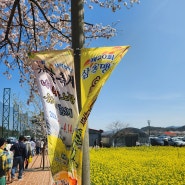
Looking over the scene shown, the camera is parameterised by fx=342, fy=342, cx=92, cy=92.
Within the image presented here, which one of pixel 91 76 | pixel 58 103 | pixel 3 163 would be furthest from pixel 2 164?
pixel 91 76

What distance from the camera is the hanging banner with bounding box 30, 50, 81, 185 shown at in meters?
3.77

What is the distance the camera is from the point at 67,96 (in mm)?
3928

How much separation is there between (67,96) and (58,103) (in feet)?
0.43

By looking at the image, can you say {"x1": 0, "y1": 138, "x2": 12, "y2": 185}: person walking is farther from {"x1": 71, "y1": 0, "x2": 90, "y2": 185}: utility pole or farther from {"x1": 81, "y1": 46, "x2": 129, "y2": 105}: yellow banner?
{"x1": 81, "y1": 46, "x2": 129, "y2": 105}: yellow banner

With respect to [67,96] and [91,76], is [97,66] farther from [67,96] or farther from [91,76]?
[67,96]

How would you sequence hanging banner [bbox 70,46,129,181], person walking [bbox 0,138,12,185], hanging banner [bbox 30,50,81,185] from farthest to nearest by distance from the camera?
1. person walking [bbox 0,138,12,185]
2. hanging banner [bbox 30,50,81,185]
3. hanging banner [bbox 70,46,129,181]

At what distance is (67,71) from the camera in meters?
4.02

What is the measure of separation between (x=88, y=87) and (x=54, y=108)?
46cm

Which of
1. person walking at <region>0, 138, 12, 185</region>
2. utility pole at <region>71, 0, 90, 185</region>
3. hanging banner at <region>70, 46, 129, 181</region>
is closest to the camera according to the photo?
hanging banner at <region>70, 46, 129, 181</region>

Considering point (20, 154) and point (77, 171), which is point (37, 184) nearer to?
point (20, 154)

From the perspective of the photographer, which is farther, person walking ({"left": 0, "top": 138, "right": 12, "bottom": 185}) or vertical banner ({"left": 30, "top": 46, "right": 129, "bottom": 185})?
person walking ({"left": 0, "top": 138, "right": 12, "bottom": 185})

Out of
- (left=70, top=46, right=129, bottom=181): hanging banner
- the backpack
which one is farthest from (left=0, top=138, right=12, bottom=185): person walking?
(left=70, top=46, right=129, bottom=181): hanging banner

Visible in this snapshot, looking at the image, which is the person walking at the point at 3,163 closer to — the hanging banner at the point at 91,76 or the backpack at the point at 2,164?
the backpack at the point at 2,164

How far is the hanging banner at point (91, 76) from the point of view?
3.64 metres
